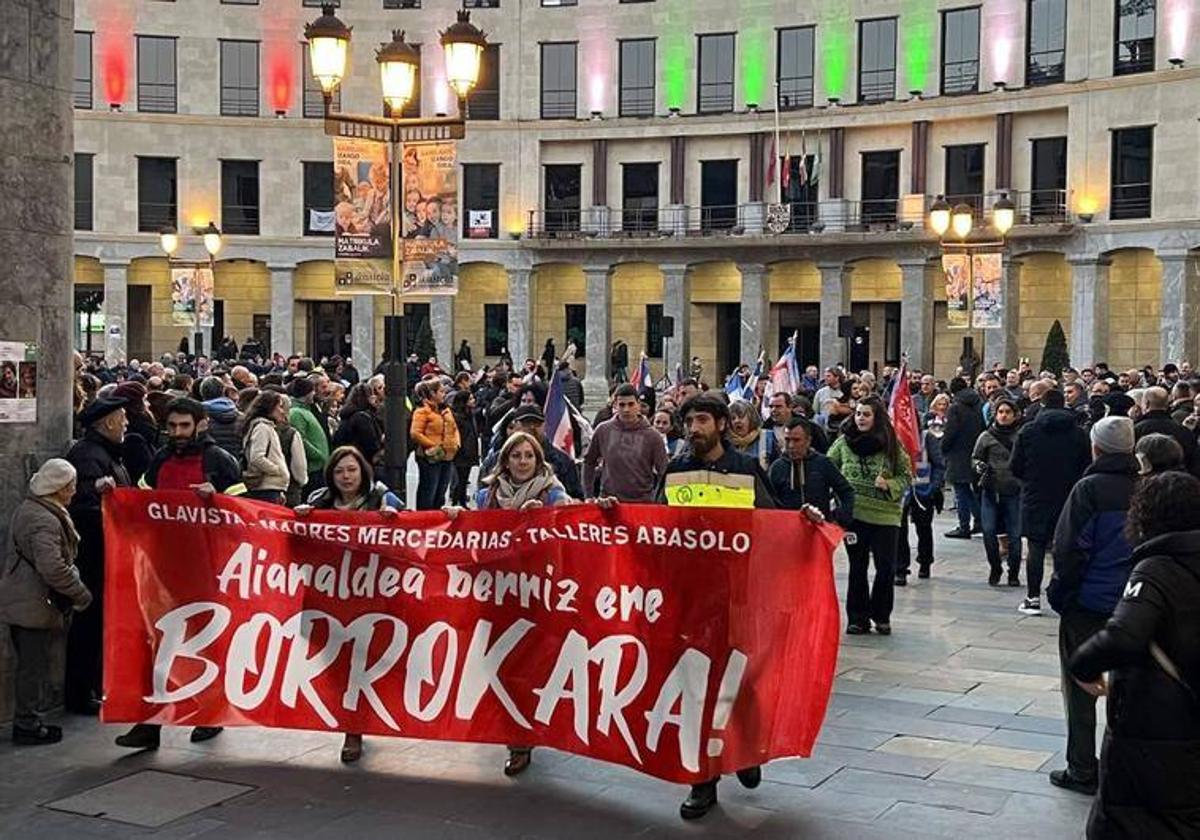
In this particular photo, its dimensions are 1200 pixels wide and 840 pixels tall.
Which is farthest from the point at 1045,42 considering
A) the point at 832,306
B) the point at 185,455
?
the point at 185,455

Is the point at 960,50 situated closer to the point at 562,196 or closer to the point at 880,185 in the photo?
the point at 880,185

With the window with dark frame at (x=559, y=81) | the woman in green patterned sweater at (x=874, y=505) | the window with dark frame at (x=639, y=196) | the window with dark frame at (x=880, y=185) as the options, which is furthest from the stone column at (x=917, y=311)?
the woman in green patterned sweater at (x=874, y=505)

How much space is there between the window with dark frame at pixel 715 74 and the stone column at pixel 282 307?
15.1 metres

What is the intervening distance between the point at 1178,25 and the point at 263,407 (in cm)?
3431

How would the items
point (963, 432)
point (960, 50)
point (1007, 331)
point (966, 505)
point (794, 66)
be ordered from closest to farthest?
point (963, 432) → point (966, 505) → point (1007, 331) → point (960, 50) → point (794, 66)

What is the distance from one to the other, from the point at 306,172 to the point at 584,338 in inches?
440

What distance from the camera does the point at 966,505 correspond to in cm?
1781

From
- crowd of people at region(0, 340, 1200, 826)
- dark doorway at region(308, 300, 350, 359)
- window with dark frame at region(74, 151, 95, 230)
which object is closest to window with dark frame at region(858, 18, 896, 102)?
dark doorway at region(308, 300, 350, 359)

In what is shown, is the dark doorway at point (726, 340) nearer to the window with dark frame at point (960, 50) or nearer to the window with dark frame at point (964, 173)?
the window with dark frame at point (964, 173)

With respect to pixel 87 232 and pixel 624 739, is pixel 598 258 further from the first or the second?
pixel 624 739

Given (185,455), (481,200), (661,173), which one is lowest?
(185,455)

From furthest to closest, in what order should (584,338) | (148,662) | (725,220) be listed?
(584,338) → (725,220) → (148,662)

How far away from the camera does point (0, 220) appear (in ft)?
28.6

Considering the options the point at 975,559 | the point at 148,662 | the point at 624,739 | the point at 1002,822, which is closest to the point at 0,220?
the point at 148,662
